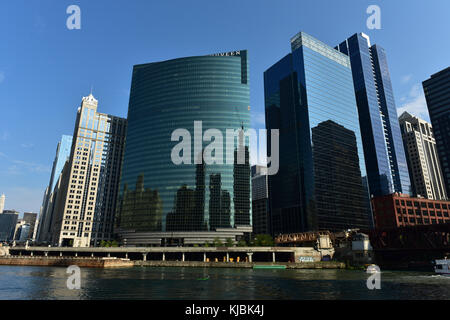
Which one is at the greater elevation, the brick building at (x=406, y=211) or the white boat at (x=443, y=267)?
the brick building at (x=406, y=211)

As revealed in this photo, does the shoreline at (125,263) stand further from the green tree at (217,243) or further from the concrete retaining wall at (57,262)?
the green tree at (217,243)

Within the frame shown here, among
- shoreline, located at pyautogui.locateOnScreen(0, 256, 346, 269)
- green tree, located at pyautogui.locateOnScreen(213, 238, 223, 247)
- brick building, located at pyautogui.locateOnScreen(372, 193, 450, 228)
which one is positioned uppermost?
brick building, located at pyautogui.locateOnScreen(372, 193, 450, 228)

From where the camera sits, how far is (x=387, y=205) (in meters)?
174

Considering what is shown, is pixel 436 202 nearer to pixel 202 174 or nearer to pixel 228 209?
pixel 228 209

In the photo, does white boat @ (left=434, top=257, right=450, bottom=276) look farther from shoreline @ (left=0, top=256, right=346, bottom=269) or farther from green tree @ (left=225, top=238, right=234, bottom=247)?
green tree @ (left=225, top=238, right=234, bottom=247)

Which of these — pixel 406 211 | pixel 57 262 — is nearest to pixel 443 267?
pixel 406 211

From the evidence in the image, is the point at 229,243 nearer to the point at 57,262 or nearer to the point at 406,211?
the point at 57,262

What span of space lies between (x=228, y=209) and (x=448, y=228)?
121079 millimetres

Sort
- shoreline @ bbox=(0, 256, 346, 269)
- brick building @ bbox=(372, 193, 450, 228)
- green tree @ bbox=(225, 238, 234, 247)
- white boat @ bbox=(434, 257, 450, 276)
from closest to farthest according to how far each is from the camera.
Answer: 1. white boat @ bbox=(434, 257, 450, 276)
2. shoreline @ bbox=(0, 256, 346, 269)
3. brick building @ bbox=(372, 193, 450, 228)
4. green tree @ bbox=(225, 238, 234, 247)

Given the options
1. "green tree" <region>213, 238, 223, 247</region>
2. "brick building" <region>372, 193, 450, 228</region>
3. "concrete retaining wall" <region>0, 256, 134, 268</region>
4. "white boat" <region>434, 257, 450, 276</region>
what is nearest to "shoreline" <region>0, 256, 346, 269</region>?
"concrete retaining wall" <region>0, 256, 134, 268</region>

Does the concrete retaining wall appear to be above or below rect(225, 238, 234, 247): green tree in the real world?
below

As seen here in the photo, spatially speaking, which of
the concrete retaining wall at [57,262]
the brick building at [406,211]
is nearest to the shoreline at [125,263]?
the concrete retaining wall at [57,262]

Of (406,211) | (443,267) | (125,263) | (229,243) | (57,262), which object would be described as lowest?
(125,263)
